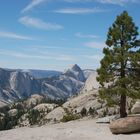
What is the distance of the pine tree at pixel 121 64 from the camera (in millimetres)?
47562

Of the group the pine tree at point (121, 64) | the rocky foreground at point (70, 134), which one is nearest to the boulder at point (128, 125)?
the rocky foreground at point (70, 134)

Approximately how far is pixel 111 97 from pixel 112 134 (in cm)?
935

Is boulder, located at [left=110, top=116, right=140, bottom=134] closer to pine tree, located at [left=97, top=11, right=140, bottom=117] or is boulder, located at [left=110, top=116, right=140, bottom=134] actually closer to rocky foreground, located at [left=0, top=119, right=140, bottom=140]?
rocky foreground, located at [left=0, top=119, right=140, bottom=140]

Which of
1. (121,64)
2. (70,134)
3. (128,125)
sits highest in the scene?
(121,64)

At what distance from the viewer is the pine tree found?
156 ft

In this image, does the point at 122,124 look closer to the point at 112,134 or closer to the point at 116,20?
the point at 112,134

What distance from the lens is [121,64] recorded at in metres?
48.4

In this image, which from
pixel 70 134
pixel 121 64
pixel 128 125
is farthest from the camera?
pixel 121 64

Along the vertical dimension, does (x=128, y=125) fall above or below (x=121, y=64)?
below

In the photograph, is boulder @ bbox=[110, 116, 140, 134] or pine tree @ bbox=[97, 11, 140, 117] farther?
pine tree @ bbox=[97, 11, 140, 117]

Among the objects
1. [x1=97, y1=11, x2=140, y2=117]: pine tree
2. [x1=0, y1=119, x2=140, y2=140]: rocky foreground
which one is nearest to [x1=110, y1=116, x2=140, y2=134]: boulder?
[x1=0, y1=119, x2=140, y2=140]: rocky foreground

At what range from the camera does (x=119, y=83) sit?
4744 centimetres

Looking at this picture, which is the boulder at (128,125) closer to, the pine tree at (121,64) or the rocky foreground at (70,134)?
the rocky foreground at (70,134)

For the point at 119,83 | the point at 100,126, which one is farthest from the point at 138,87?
the point at 100,126
